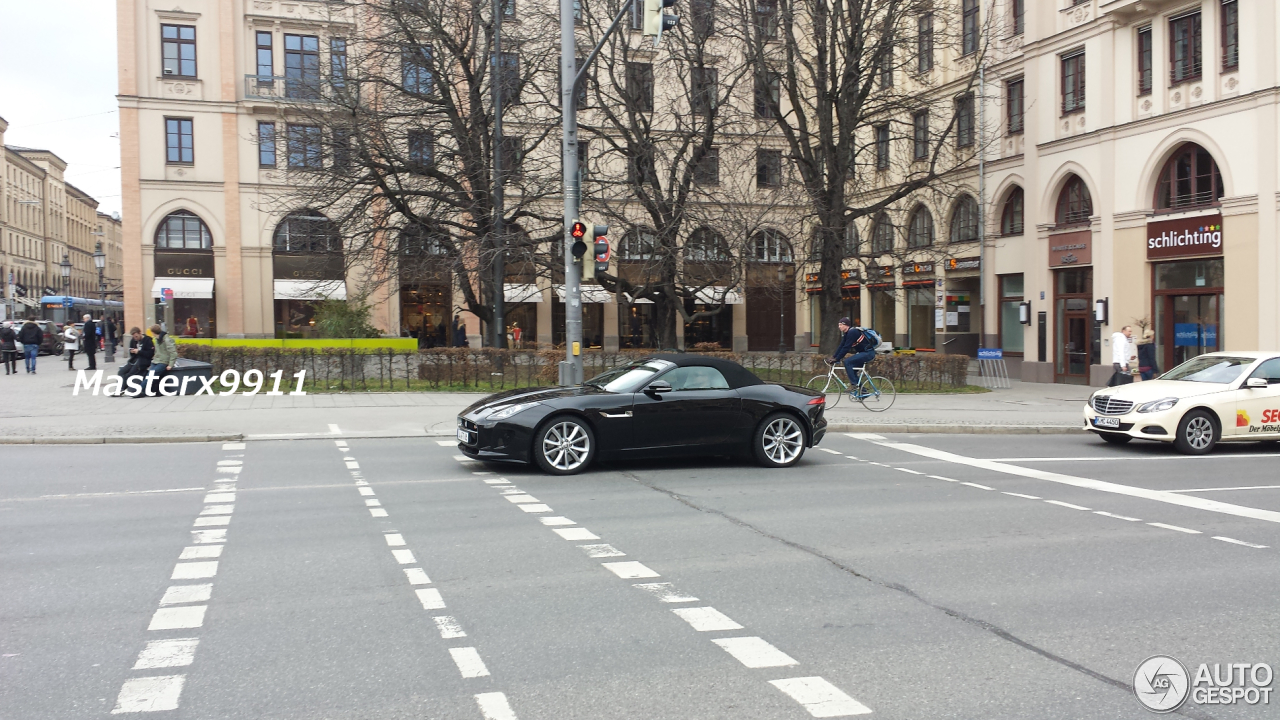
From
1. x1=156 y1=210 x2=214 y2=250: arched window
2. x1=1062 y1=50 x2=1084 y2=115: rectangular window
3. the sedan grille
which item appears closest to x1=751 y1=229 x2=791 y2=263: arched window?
x1=1062 y1=50 x2=1084 y2=115: rectangular window

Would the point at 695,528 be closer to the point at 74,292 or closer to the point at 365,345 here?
the point at 365,345

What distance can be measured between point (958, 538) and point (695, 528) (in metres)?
2.16

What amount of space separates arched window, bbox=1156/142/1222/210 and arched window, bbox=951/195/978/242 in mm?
8239

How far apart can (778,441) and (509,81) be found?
17.0 metres

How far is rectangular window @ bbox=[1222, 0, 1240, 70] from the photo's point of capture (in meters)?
25.1

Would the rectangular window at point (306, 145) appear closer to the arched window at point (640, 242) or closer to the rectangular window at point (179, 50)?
the arched window at point (640, 242)

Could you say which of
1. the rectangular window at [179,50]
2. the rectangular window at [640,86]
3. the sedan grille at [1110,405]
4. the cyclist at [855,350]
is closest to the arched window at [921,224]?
the rectangular window at [640,86]

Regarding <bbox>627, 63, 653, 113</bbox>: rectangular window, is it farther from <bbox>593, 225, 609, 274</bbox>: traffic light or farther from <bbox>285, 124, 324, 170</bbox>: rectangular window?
<bbox>593, 225, 609, 274</bbox>: traffic light

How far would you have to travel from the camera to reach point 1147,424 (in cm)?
1400

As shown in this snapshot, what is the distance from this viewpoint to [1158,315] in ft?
91.9

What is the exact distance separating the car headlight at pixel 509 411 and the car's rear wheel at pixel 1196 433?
365 inches

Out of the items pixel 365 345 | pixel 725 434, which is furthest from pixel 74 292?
pixel 725 434

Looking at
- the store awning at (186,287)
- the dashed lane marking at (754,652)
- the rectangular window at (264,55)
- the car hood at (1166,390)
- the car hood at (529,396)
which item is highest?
the rectangular window at (264,55)

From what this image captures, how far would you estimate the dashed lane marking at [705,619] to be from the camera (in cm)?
551
